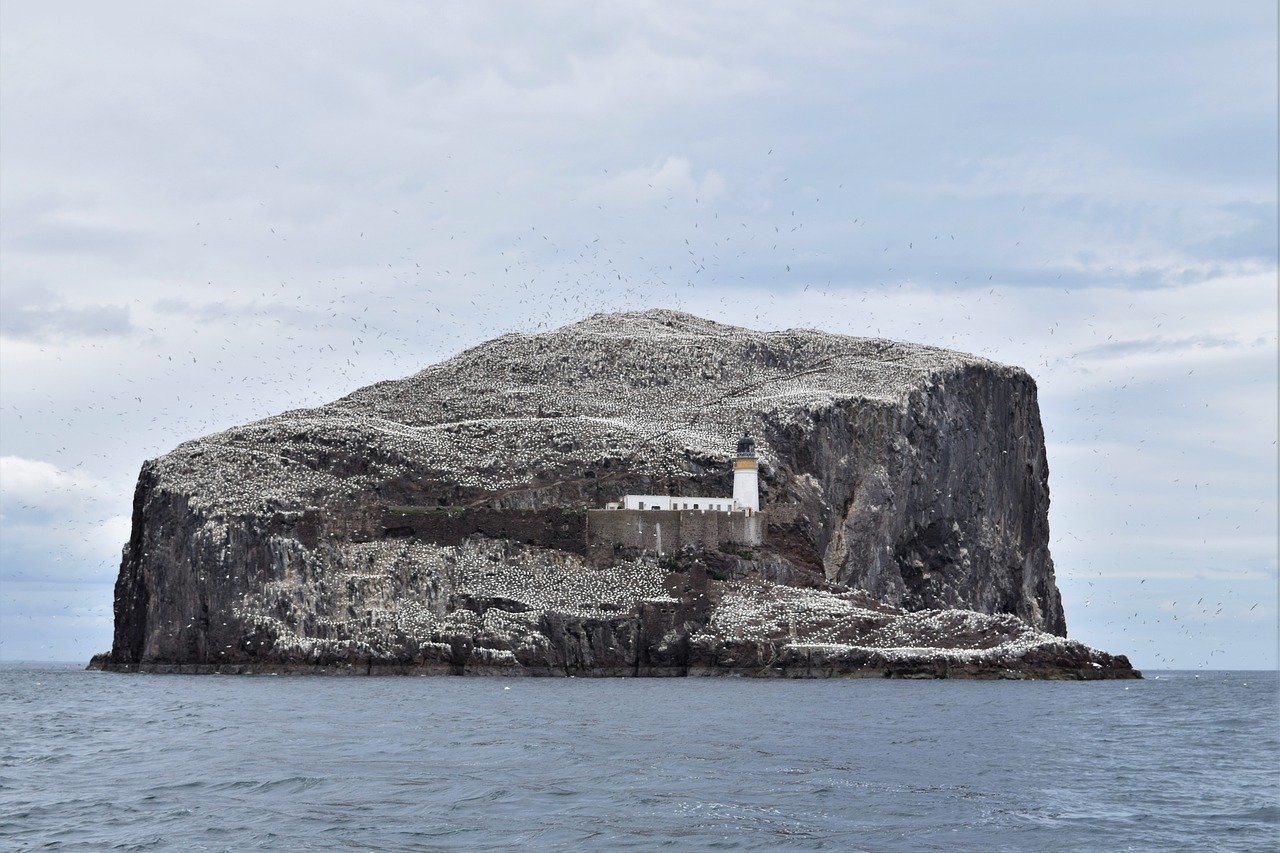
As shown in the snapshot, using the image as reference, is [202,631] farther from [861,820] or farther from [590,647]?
[861,820]

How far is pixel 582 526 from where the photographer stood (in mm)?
85562

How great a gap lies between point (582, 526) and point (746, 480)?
10.2m

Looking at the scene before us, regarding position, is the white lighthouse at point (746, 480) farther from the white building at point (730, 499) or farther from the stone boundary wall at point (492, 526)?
the stone boundary wall at point (492, 526)

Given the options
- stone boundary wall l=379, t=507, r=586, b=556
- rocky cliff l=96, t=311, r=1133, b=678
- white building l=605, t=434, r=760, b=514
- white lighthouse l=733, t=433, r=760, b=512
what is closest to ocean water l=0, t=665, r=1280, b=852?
rocky cliff l=96, t=311, r=1133, b=678

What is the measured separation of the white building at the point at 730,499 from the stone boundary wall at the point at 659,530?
924 millimetres

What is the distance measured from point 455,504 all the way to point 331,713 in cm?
3669

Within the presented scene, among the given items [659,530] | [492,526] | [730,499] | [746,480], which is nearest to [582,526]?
[659,530]

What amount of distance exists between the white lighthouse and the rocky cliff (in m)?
1.37

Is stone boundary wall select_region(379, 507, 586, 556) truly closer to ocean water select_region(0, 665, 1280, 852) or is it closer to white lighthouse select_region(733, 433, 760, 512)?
white lighthouse select_region(733, 433, 760, 512)

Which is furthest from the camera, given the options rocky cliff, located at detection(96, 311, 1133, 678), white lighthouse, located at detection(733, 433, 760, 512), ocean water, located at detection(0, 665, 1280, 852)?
white lighthouse, located at detection(733, 433, 760, 512)

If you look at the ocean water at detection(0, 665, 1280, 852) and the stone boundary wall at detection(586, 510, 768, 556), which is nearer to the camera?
the ocean water at detection(0, 665, 1280, 852)

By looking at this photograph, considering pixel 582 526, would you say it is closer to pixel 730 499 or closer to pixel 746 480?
pixel 730 499

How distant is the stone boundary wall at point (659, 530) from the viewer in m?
84.9

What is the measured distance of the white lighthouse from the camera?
89.1 metres
